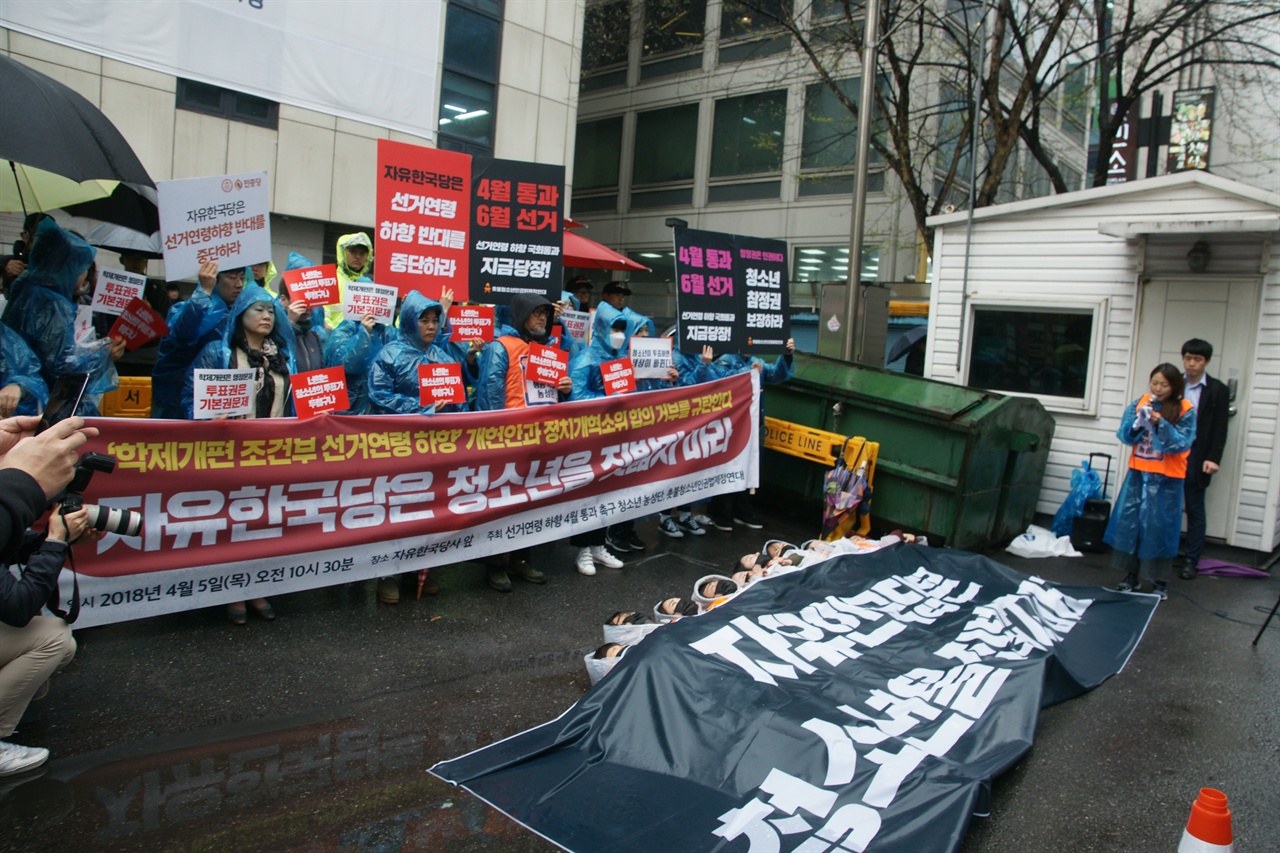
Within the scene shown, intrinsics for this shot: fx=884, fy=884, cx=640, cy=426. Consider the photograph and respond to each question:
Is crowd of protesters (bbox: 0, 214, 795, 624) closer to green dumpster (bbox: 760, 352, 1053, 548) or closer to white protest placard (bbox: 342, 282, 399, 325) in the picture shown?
white protest placard (bbox: 342, 282, 399, 325)

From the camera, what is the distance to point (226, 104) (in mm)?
15812

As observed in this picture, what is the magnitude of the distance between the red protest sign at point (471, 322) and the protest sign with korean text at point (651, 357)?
48.6 inches

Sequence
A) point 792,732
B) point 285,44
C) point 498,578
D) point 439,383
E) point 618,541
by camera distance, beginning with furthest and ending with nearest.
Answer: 1. point 285,44
2. point 618,541
3. point 498,578
4. point 439,383
5. point 792,732

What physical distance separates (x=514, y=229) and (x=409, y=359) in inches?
53.7

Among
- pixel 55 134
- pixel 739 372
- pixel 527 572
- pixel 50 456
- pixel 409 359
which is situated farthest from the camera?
pixel 739 372

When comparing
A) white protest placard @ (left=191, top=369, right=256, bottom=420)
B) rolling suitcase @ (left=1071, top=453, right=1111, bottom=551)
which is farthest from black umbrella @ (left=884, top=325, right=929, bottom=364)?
white protest placard @ (left=191, top=369, right=256, bottom=420)

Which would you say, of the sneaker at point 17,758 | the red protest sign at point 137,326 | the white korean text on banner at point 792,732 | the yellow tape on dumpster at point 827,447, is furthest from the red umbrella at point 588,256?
the sneaker at point 17,758

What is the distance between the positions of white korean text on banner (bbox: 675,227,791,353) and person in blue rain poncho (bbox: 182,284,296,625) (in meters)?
3.21

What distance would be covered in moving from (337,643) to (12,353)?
2348 millimetres

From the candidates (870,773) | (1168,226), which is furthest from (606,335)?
(1168,226)

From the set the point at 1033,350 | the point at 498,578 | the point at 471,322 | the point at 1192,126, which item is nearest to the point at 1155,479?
the point at 1033,350

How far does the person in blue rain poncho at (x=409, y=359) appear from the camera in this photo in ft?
19.5

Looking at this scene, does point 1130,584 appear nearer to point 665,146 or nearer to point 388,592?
point 388,592

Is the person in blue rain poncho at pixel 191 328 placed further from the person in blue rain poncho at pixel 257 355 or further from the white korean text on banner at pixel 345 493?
the white korean text on banner at pixel 345 493
